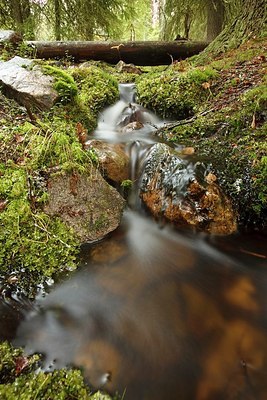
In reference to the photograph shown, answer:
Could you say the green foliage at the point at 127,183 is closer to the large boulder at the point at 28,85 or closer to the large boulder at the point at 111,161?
the large boulder at the point at 111,161

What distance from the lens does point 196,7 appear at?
834 centimetres

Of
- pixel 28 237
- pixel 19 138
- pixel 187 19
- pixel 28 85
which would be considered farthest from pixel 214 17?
pixel 28 237

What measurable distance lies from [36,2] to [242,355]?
453 inches

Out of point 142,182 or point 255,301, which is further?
point 142,182

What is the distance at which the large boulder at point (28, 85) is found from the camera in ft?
13.5

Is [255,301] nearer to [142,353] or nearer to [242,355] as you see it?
[242,355]

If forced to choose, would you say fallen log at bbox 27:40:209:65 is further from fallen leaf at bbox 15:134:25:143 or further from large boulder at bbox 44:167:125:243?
large boulder at bbox 44:167:125:243

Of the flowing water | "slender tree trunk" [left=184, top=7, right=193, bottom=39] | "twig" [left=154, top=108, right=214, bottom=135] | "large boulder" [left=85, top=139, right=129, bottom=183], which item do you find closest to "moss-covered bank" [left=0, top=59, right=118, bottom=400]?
the flowing water

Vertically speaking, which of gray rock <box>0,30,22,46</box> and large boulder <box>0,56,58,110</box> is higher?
gray rock <box>0,30,22,46</box>

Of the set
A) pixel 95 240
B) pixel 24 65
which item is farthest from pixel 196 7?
pixel 95 240

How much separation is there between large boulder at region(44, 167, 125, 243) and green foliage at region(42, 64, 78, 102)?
1.78 metres

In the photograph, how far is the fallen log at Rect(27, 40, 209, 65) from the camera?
769 cm

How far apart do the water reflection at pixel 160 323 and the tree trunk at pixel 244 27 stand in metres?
5.27

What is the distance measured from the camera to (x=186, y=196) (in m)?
3.33
